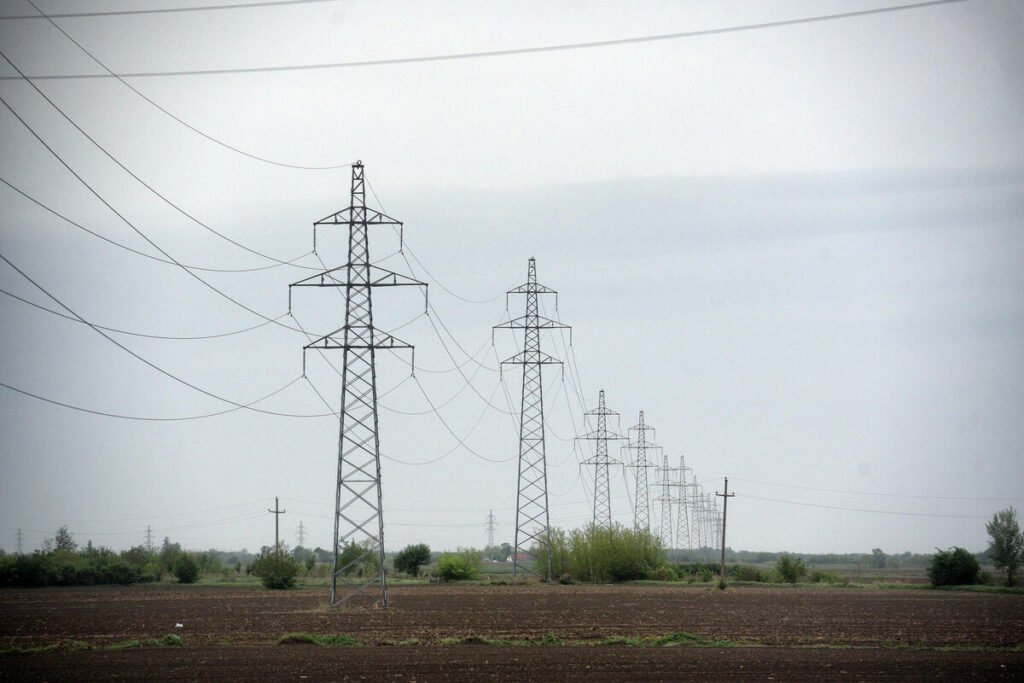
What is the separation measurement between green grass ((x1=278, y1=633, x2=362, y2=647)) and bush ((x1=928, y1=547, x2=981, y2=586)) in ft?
211

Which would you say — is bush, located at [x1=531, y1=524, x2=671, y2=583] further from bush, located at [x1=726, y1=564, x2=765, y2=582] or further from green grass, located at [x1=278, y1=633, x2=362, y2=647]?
green grass, located at [x1=278, y1=633, x2=362, y2=647]

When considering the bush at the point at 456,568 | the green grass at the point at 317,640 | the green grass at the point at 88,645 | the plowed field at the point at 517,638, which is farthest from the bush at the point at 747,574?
Result: the green grass at the point at 88,645

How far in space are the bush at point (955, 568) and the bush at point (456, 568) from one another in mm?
34968

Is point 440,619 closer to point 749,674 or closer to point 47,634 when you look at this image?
point 47,634

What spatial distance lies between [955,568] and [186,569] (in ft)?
195

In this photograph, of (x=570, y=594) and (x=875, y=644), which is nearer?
(x=875, y=644)

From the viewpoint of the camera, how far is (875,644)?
33750 mm

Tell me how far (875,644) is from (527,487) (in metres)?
34.1

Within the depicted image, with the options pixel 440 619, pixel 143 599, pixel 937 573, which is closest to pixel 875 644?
pixel 440 619

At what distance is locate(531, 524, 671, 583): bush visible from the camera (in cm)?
8431

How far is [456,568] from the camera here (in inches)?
3305

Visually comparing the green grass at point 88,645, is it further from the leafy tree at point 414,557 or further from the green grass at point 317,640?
the leafy tree at point 414,557

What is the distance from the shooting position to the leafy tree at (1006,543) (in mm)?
100000

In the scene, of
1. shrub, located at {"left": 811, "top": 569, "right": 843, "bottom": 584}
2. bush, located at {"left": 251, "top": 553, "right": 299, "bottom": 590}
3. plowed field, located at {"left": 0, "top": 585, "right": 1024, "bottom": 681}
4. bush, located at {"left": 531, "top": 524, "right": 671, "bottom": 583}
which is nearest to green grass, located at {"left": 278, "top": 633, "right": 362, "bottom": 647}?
plowed field, located at {"left": 0, "top": 585, "right": 1024, "bottom": 681}
